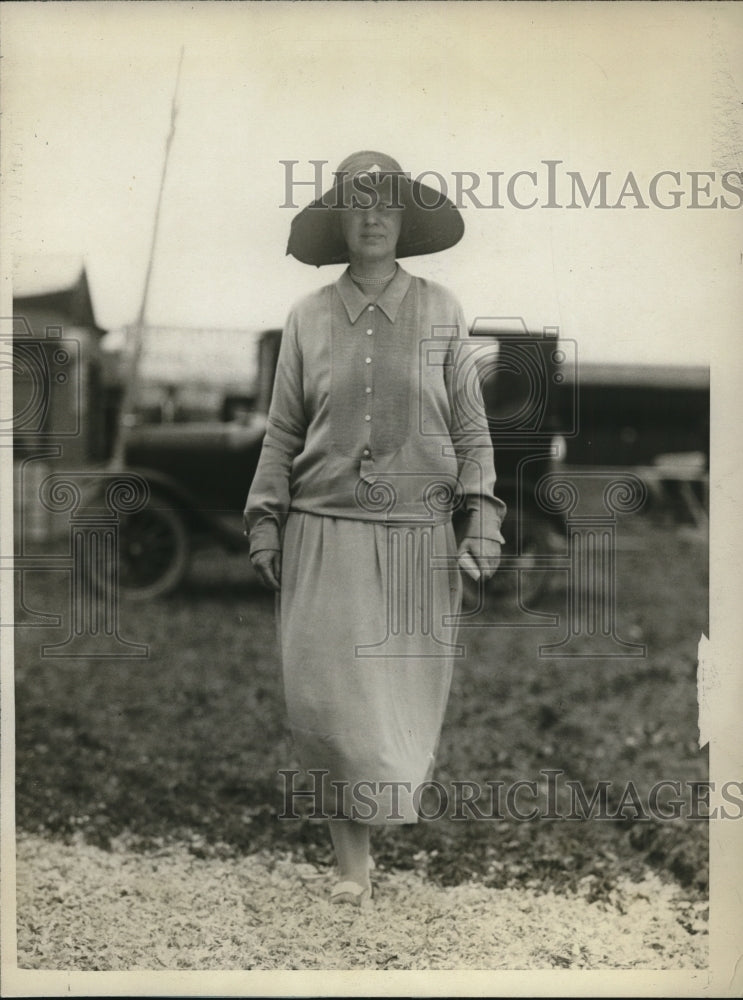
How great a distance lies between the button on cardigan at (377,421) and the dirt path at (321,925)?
1.13 m

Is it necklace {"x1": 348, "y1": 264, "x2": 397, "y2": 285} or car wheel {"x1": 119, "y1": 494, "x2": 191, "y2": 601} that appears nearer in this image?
necklace {"x1": 348, "y1": 264, "x2": 397, "y2": 285}

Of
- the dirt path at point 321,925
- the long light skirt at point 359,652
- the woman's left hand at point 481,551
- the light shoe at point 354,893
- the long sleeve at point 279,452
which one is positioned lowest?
the dirt path at point 321,925

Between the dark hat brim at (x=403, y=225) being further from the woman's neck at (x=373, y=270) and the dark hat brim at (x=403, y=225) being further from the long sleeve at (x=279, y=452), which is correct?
the long sleeve at (x=279, y=452)

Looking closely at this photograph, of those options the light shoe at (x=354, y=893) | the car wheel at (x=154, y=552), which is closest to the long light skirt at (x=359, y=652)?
the light shoe at (x=354, y=893)

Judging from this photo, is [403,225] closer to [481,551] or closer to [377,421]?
[377,421]

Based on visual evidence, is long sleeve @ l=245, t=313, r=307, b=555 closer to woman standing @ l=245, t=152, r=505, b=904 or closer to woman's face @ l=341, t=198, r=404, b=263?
woman standing @ l=245, t=152, r=505, b=904

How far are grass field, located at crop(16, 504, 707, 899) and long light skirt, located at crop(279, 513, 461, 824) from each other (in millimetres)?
695

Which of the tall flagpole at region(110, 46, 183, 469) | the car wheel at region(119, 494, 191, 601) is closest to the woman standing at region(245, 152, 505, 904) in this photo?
the tall flagpole at region(110, 46, 183, 469)

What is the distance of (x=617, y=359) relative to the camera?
3412 mm

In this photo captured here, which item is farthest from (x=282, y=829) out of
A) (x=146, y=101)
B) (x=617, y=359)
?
(x=146, y=101)

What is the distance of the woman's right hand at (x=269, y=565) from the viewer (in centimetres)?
297

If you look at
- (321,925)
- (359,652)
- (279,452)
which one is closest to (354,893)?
(321,925)

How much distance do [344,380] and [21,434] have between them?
1.12m

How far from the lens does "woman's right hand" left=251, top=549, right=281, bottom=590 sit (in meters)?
2.97
